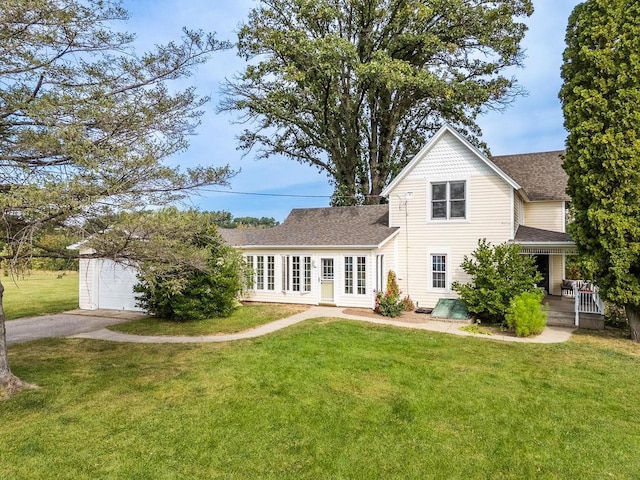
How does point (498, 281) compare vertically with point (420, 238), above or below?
below

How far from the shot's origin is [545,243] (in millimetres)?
13211

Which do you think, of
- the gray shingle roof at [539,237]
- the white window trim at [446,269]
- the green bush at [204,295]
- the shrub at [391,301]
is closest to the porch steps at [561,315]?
the gray shingle roof at [539,237]

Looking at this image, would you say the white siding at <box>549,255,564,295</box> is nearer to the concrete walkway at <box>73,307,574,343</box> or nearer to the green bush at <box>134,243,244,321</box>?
the concrete walkway at <box>73,307,574,343</box>

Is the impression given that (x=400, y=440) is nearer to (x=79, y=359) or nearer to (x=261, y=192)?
(x=79, y=359)

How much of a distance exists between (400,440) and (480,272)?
901cm

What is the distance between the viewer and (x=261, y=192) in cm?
2597

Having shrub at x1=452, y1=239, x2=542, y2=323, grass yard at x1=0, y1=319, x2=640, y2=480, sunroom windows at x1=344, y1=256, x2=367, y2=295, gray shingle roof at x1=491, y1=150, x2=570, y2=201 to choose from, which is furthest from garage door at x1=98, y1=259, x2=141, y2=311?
gray shingle roof at x1=491, y1=150, x2=570, y2=201

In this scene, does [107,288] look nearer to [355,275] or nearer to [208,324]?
[208,324]

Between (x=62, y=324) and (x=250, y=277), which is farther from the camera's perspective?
(x=250, y=277)

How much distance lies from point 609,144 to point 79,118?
12.3 metres

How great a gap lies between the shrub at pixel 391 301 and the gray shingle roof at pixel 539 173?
7543mm

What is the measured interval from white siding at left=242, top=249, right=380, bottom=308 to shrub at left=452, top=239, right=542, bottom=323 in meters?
3.50

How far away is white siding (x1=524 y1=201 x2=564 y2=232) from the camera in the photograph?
650 inches

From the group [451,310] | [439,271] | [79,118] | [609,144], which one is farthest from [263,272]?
[609,144]
